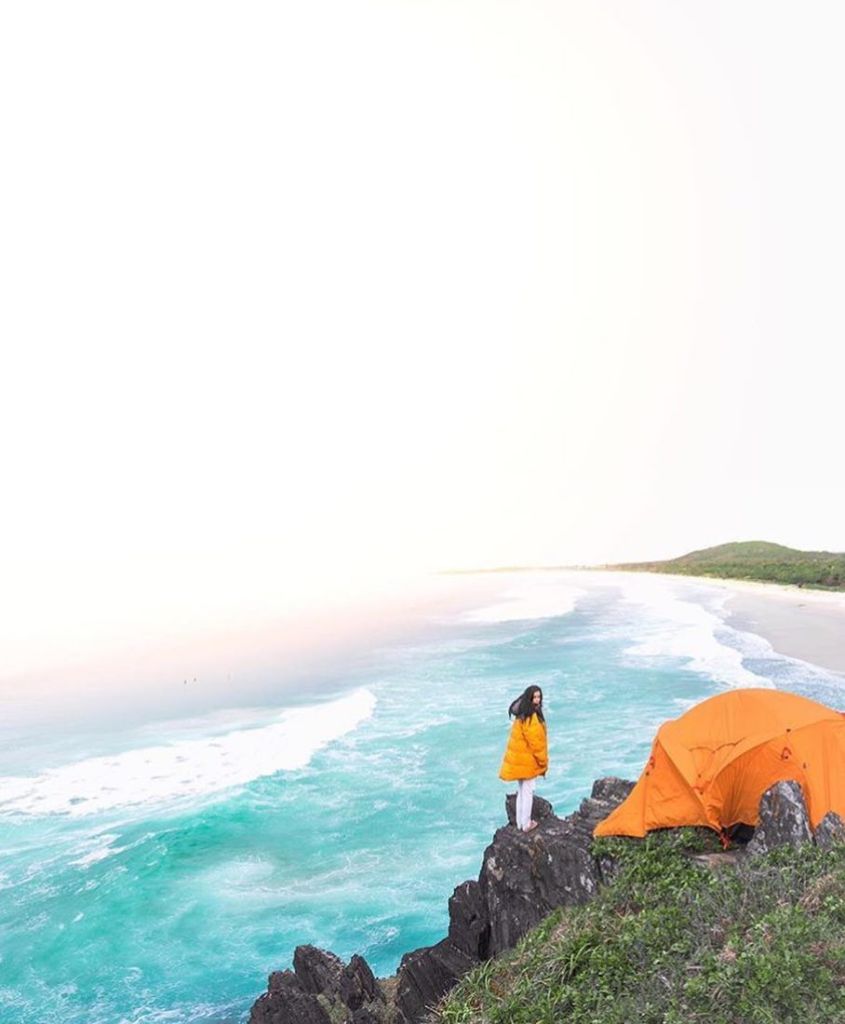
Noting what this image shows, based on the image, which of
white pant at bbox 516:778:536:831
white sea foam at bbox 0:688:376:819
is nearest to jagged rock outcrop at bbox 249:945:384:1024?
white pant at bbox 516:778:536:831

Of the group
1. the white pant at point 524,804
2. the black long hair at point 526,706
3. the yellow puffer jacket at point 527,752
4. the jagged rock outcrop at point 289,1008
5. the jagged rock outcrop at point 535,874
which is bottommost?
the jagged rock outcrop at point 289,1008

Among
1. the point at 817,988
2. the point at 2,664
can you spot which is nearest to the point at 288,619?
the point at 2,664

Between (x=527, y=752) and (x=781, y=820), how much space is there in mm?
3473

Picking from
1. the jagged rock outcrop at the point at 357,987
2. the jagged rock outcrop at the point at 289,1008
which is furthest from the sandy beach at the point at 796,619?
the jagged rock outcrop at the point at 289,1008

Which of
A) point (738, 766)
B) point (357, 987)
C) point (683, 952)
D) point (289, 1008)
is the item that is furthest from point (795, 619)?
point (683, 952)

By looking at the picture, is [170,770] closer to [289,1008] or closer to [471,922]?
[289,1008]

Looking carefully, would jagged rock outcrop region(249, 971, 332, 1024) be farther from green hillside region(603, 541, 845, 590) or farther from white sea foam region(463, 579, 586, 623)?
green hillside region(603, 541, 845, 590)

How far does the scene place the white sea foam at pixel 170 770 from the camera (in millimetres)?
23250

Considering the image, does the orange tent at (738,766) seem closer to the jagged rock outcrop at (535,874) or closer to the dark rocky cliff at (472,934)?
the jagged rock outcrop at (535,874)

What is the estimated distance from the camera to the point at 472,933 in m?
10.6

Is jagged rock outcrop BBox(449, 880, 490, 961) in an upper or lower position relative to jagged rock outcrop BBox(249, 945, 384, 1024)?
upper

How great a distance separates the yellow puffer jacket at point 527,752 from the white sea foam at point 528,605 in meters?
54.8

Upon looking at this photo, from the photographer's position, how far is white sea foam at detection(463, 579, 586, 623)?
69.6 metres

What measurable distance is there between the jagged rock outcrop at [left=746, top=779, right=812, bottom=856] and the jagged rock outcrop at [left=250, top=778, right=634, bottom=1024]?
187 centimetres
